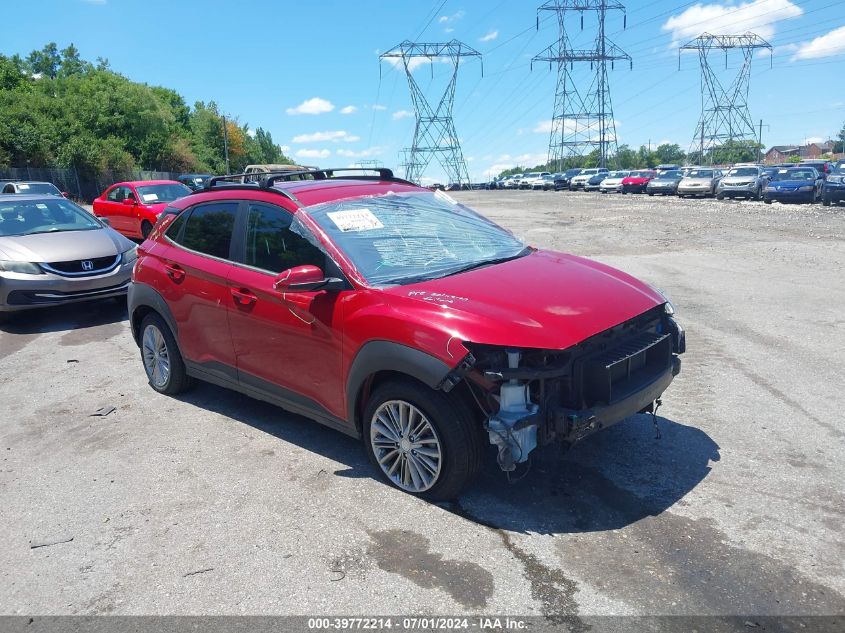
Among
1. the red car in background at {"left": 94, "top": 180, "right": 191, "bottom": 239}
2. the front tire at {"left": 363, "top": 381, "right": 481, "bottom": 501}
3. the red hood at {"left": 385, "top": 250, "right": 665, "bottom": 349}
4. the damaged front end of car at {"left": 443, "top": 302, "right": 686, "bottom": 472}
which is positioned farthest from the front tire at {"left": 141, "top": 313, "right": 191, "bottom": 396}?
the red car in background at {"left": 94, "top": 180, "right": 191, "bottom": 239}

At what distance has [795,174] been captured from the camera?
2803cm

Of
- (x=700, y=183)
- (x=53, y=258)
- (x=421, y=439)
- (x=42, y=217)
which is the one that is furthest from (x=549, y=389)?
(x=700, y=183)

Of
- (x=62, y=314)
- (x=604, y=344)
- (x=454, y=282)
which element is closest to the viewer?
(x=604, y=344)

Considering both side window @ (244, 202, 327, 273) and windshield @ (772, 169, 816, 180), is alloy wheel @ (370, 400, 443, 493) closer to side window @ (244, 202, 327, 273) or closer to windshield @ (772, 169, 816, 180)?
side window @ (244, 202, 327, 273)

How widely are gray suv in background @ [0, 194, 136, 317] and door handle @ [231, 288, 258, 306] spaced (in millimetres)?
4981

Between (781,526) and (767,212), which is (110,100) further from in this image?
(781,526)

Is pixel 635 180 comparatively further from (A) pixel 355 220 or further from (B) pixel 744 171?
(A) pixel 355 220

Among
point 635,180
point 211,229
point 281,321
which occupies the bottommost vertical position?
point 635,180

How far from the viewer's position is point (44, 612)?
308 cm

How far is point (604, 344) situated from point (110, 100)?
57.9 m

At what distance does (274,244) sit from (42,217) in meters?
6.88

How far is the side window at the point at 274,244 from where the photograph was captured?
4.40 m

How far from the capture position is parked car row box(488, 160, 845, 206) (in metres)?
26.6

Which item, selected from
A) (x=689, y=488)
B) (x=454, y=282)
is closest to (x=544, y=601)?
(x=689, y=488)
